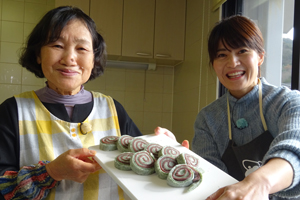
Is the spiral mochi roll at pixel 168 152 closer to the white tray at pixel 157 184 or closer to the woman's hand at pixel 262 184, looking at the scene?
A: the white tray at pixel 157 184

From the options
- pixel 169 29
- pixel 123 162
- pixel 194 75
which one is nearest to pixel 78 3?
pixel 169 29

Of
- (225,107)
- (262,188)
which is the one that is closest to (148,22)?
(225,107)

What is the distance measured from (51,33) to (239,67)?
68 centimetres

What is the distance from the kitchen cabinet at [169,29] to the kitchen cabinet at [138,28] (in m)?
0.06

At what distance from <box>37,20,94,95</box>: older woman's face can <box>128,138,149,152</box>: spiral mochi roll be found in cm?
25

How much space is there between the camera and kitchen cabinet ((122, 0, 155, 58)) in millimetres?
2490

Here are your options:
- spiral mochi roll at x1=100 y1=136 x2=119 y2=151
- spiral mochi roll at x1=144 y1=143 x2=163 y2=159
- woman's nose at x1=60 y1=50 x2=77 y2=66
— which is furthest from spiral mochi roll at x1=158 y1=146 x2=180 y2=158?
woman's nose at x1=60 y1=50 x2=77 y2=66

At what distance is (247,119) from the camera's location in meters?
1.05

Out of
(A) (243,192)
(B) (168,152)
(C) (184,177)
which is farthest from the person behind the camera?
(B) (168,152)

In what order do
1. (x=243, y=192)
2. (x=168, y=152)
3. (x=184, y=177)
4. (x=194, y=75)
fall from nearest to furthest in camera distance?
(x=243, y=192), (x=184, y=177), (x=168, y=152), (x=194, y=75)

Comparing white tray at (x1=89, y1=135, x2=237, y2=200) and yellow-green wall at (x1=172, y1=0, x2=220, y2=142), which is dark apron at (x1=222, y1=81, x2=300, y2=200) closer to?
white tray at (x1=89, y1=135, x2=237, y2=200)

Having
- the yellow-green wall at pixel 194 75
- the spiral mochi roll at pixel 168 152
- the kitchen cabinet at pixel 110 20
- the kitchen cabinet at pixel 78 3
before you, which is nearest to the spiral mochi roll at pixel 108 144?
the spiral mochi roll at pixel 168 152

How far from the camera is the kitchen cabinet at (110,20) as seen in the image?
2.41 m

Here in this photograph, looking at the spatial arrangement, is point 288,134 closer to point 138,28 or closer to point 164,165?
point 164,165
